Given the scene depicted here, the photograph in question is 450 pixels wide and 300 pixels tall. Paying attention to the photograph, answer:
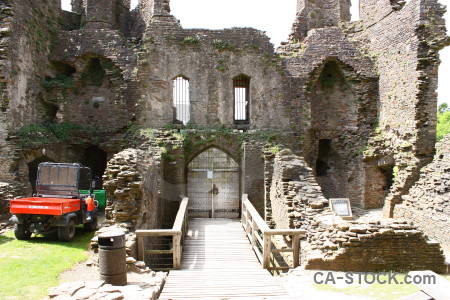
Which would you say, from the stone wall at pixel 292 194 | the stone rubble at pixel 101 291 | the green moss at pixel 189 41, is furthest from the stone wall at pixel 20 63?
the stone wall at pixel 292 194

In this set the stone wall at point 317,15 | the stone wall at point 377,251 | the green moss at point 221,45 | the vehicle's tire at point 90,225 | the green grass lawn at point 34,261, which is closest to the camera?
the green grass lawn at point 34,261

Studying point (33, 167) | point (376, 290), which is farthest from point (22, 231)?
point (376, 290)

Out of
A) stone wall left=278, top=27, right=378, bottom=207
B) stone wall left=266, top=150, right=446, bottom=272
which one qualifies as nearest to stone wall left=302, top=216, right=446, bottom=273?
stone wall left=266, top=150, right=446, bottom=272

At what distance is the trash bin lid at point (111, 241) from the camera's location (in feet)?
23.3

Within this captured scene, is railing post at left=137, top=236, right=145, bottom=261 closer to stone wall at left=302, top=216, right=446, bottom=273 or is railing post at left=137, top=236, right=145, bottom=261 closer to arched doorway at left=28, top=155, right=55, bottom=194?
stone wall at left=302, top=216, right=446, bottom=273

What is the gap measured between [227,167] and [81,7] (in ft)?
40.4

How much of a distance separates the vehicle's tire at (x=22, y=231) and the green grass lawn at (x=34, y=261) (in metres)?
0.16

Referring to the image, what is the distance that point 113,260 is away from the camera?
7047mm

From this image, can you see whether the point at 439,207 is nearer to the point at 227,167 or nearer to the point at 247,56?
the point at 227,167

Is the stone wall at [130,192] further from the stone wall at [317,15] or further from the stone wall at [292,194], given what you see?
the stone wall at [317,15]

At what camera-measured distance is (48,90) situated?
55.9 feet

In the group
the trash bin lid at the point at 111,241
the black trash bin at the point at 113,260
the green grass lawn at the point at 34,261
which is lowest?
the green grass lawn at the point at 34,261

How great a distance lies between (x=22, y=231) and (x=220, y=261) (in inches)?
211

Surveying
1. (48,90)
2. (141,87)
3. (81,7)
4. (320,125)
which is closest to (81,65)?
(48,90)
